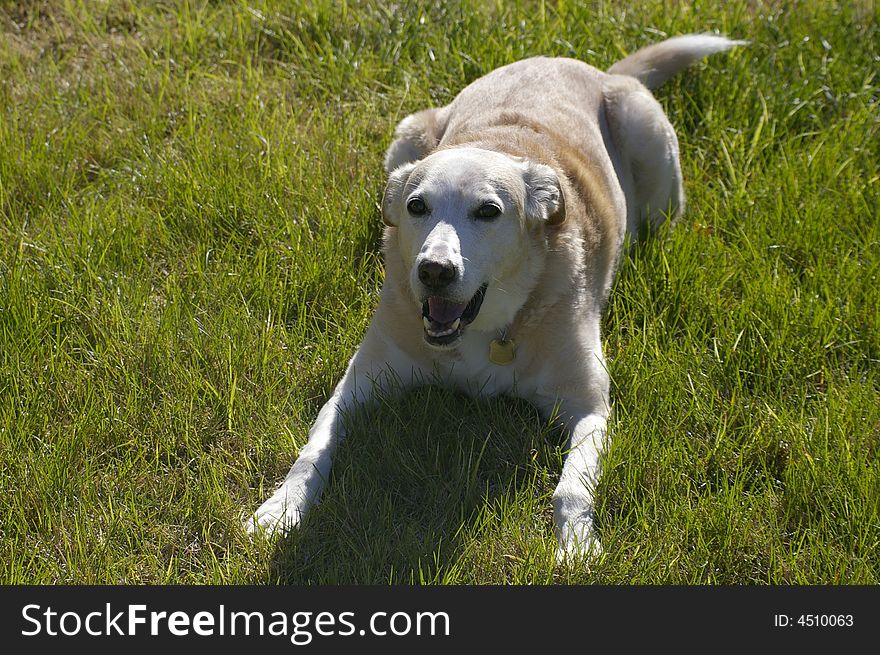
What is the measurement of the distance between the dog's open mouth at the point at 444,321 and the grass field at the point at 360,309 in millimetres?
373

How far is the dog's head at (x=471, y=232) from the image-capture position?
3.65 meters

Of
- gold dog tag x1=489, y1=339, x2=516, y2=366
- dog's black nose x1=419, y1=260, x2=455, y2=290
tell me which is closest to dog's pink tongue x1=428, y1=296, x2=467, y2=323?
dog's black nose x1=419, y1=260, x2=455, y2=290

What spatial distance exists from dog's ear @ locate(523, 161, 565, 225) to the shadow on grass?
0.75 meters

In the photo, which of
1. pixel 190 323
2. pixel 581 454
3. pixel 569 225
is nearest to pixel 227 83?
pixel 190 323

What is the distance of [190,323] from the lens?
434 centimetres

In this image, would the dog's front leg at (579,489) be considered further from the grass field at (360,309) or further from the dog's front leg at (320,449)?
the dog's front leg at (320,449)

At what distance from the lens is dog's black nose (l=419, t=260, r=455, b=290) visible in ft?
11.7

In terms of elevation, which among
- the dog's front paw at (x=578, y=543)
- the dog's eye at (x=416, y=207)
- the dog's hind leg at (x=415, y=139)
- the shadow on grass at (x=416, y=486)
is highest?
the dog's eye at (x=416, y=207)

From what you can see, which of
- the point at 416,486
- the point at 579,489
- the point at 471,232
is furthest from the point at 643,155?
the point at 416,486

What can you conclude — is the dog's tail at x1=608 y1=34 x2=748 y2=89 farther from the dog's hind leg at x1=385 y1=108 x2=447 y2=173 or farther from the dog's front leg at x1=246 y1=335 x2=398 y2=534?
the dog's front leg at x1=246 y1=335 x2=398 y2=534

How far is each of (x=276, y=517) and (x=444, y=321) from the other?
913 millimetres

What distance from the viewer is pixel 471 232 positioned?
3.75m

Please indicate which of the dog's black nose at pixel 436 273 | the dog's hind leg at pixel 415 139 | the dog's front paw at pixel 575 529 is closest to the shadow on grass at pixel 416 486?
the dog's front paw at pixel 575 529

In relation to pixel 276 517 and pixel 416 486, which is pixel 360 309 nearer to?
pixel 416 486
